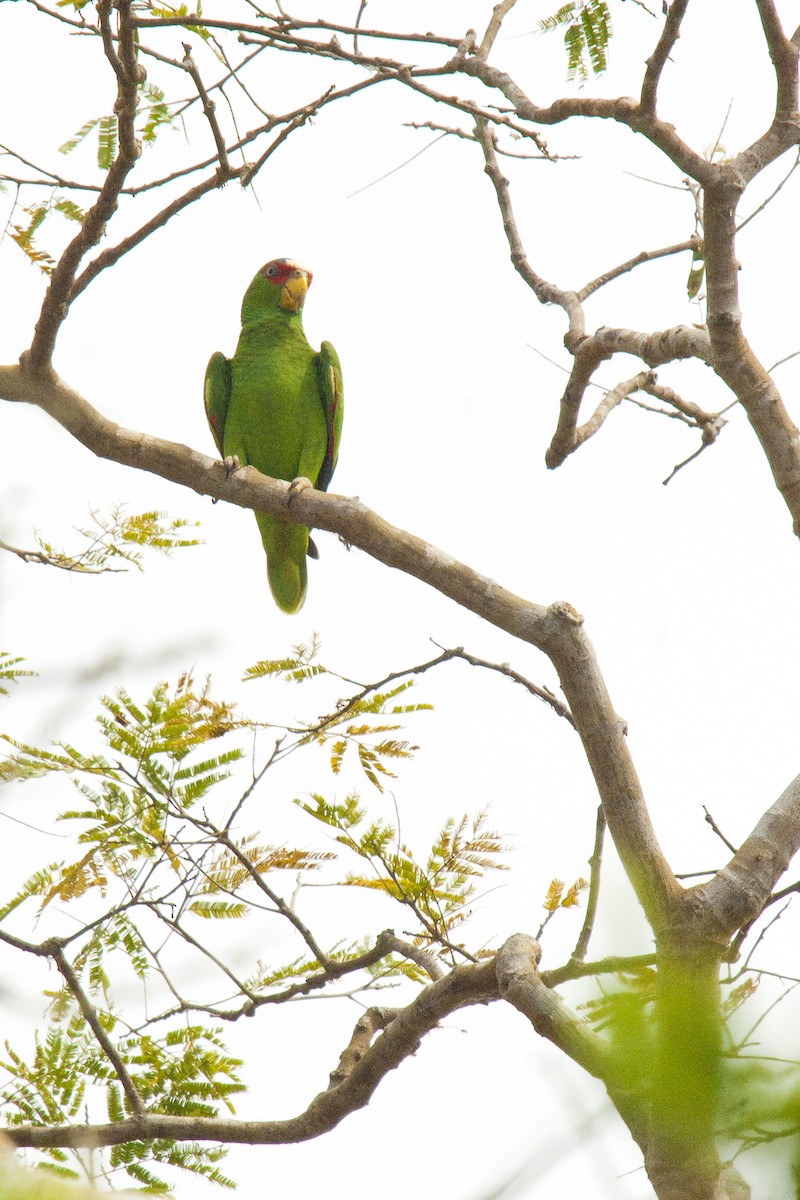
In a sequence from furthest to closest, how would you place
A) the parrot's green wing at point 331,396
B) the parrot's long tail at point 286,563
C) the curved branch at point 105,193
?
1. the parrot's green wing at point 331,396
2. the parrot's long tail at point 286,563
3. the curved branch at point 105,193

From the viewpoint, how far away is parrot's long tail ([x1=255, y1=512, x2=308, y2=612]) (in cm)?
625

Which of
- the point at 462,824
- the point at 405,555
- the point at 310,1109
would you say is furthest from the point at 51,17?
the point at 310,1109

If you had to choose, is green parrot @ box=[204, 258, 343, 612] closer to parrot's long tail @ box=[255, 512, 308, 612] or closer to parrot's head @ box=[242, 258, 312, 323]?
parrot's long tail @ box=[255, 512, 308, 612]

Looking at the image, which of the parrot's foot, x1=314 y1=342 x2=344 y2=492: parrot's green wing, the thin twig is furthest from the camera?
x1=314 y1=342 x2=344 y2=492: parrot's green wing

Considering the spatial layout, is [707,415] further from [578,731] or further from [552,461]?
[578,731]

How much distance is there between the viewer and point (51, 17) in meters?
3.62

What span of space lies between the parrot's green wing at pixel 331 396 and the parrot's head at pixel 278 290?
53cm

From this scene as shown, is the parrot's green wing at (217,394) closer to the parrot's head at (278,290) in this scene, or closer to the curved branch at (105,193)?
the parrot's head at (278,290)

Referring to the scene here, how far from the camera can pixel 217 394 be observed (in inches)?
261

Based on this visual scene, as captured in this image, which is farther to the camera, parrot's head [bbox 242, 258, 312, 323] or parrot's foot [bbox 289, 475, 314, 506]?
parrot's head [bbox 242, 258, 312, 323]

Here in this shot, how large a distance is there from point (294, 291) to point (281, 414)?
3.78ft

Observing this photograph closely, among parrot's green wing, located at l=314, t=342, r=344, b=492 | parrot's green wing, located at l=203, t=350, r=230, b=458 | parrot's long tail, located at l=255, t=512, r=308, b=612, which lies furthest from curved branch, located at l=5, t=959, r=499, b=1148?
parrot's green wing, located at l=203, t=350, r=230, b=458

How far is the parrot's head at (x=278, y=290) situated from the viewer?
704 centimetres

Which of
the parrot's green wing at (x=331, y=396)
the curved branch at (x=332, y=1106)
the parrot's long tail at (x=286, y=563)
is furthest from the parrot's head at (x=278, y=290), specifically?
the curved branch at (x=332, y=1106)
